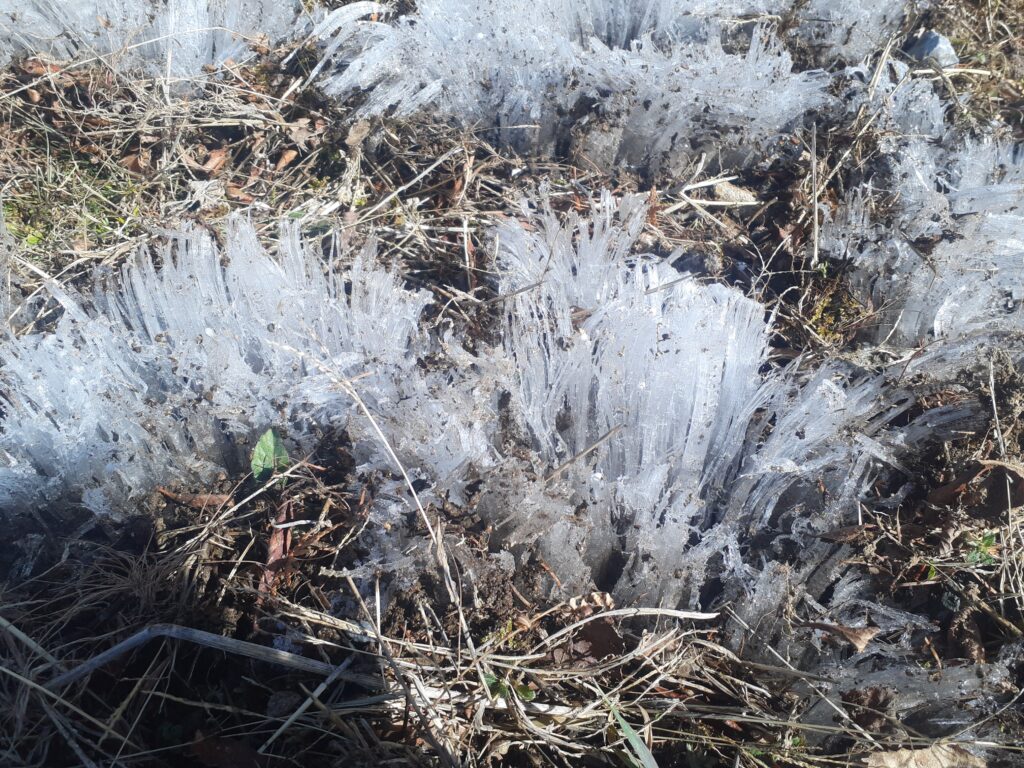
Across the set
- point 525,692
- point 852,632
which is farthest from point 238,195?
point 852,632

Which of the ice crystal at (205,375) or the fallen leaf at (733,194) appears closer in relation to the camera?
the ice crystal at (205,375)

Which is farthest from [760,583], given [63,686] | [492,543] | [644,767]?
[63,686]

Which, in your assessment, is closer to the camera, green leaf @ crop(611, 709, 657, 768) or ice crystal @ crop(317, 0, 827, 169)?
green leaf @ crop(611, 709, 657, 768)

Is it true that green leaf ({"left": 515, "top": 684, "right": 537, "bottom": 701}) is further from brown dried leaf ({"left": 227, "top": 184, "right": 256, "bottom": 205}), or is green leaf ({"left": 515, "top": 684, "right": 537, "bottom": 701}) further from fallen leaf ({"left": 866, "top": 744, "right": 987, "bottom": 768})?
brown dried leaf ({"left": 227, "top": 184, "right": 256, "bottom": 205})

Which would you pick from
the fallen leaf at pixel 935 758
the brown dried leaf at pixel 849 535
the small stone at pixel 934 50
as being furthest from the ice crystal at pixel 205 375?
the small stone at pixel 934 50

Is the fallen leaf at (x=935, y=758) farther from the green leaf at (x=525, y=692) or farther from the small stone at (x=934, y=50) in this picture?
the small stone at (x=934, y=50)

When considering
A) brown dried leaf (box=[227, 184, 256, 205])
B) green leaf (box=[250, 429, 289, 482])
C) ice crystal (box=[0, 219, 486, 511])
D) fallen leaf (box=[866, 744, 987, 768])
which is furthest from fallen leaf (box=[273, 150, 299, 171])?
fallen leaf (box=[866, 744, 987, 768])

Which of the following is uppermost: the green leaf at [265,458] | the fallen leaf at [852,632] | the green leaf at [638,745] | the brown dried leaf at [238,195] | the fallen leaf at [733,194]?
the brown dried leaf at [238,195]

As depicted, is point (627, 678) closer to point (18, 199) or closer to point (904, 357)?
point (904, 357)
